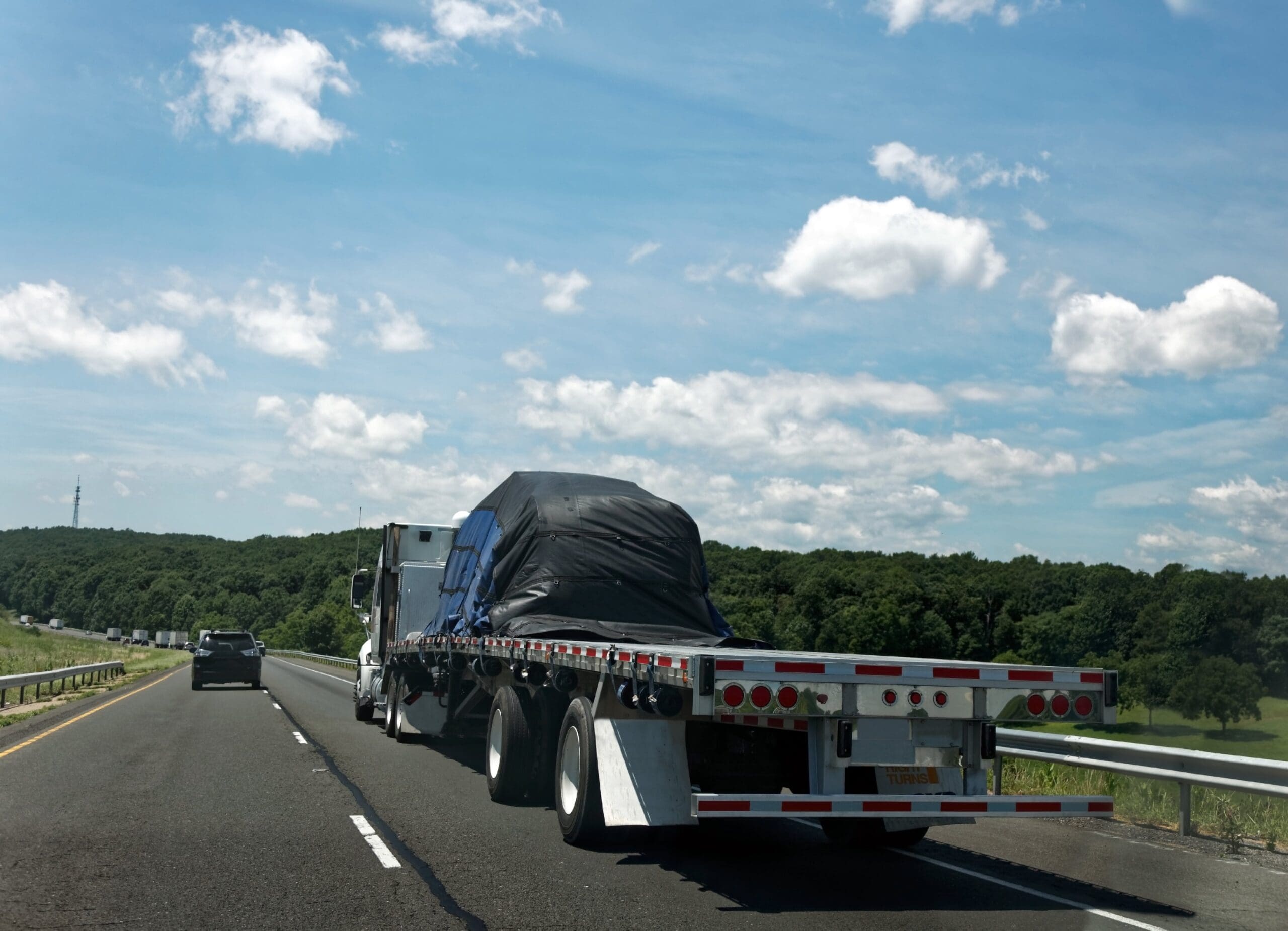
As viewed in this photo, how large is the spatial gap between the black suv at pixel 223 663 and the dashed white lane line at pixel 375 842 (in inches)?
1030

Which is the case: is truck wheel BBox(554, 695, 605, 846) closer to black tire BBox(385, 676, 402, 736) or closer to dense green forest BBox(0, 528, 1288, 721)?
black tire BBox(385, 676, 402, 736)

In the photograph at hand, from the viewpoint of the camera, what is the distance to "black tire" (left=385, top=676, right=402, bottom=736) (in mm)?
17000

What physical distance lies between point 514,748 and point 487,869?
2659 mm

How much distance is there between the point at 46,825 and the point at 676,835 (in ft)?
16.0

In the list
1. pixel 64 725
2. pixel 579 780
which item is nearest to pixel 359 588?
pixel 64 725

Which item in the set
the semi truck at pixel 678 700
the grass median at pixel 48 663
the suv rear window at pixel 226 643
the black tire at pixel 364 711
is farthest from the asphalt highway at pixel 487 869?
the suv rear window at pixel 226 643

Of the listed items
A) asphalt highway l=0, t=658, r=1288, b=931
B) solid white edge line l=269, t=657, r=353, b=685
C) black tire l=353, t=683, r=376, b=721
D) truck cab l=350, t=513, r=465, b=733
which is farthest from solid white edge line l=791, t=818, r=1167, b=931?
solid white edge line l=269, t=657, r=353, b=685

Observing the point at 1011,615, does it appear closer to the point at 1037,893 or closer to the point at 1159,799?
the point at 1159,799

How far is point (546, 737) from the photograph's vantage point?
10.2 metres

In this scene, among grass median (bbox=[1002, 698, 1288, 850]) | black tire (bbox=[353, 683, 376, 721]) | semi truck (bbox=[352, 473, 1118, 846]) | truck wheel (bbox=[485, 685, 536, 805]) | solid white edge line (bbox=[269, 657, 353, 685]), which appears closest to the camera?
semi truck (bbox=[352, 473, 1118, 846])

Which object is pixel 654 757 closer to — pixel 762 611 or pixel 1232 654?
pixel 1232 654

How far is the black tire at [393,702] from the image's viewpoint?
17.0m

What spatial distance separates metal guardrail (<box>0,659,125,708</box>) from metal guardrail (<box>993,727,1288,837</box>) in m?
19.8

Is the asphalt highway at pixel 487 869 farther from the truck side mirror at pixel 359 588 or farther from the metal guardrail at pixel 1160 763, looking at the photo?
the truck side mirror at pixel 359 588
